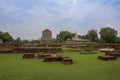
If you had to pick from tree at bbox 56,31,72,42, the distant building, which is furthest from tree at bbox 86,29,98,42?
the distant building

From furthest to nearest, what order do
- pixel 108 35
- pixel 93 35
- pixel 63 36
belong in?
pixel 63 36
pixel 93 35
pixel 108 35

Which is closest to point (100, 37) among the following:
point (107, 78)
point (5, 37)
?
point (5, 37)

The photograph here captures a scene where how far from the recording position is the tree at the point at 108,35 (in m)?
55.9

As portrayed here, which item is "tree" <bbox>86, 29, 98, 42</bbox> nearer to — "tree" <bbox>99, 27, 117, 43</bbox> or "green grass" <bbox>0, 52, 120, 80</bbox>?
"tree" <bbox>99, 27, 117, 43</bbox>

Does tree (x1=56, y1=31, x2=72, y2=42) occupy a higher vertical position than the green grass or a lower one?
higher

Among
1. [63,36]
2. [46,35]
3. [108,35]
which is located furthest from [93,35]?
[46,35]

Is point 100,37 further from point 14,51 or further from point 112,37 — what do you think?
point 14,51

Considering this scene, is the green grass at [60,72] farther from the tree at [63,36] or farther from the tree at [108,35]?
the tree at [63,36]

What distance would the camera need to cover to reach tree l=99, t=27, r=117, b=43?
184 feet

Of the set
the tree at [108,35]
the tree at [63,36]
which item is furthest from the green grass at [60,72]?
the tree at [63,36]

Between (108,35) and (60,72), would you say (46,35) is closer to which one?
(108,35)

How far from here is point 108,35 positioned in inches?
2196

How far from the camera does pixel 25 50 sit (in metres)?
18.0

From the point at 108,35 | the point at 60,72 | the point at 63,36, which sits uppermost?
the point at 63,36
